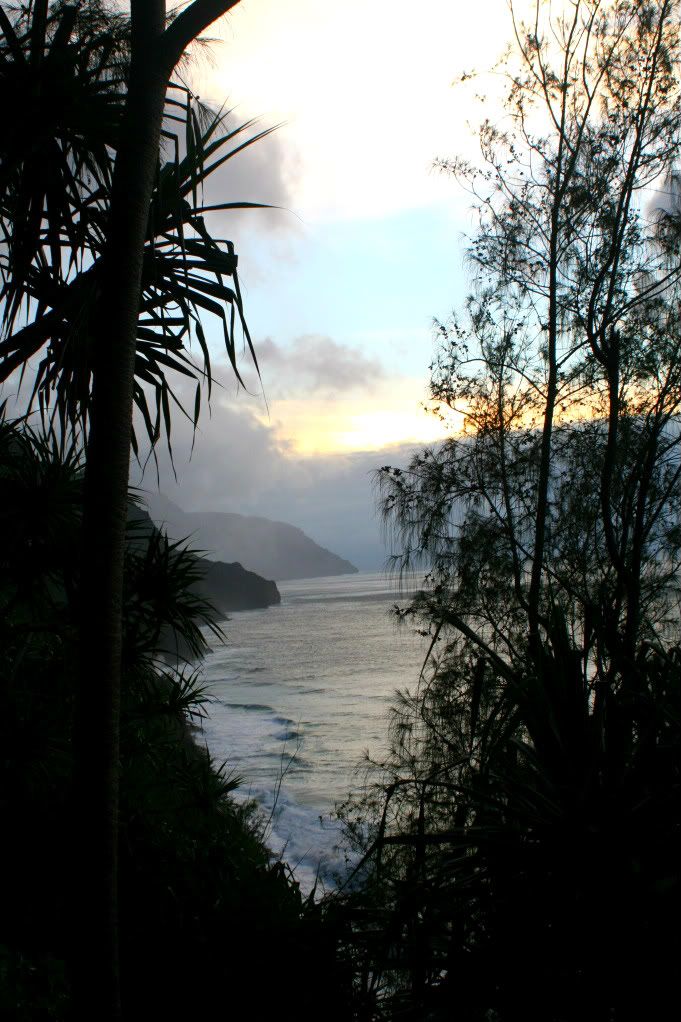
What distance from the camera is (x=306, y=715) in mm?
30391

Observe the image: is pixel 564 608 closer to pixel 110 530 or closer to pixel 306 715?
pixel 110 530

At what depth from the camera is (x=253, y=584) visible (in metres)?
76.5

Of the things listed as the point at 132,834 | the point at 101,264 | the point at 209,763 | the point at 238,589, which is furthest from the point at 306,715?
the point at 238,589

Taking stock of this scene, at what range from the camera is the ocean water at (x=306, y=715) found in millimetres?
18422

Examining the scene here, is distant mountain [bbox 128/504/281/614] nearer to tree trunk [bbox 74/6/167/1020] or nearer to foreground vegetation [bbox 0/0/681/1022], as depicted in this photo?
foreground vegetation [bbox 0/0/681/1022]

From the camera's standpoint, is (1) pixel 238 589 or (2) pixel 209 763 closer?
(2) pixel 209 763

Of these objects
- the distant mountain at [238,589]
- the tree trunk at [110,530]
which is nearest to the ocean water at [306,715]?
the tree trunk at [110,530]

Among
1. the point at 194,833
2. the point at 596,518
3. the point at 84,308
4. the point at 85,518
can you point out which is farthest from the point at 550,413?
the point at 85,518

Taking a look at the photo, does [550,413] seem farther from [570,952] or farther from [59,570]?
[570,952]

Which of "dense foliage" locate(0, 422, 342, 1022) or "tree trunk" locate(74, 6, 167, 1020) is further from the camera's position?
"dense foliage" locate(0, 422, 342, 1022)

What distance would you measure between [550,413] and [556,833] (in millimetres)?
8998

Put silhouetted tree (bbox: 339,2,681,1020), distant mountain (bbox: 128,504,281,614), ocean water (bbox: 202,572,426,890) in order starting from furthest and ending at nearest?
distant mountain (bbox: 128,504,281,614) < ocean water (bbox: 202,572,426,890) < silhouetted tree (bbox: 339,2,681,1020)

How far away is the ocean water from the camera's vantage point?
18422 mm

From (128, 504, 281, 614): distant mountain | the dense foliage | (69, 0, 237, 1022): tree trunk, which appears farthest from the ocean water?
(128, 504, 281, 614): distant mountain
